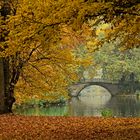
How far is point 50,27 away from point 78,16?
101cm

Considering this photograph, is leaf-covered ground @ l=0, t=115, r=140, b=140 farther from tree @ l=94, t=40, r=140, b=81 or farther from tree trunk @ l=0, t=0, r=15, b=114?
tree @ l=94, t=40, r=140, b=81

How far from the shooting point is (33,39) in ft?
33.6

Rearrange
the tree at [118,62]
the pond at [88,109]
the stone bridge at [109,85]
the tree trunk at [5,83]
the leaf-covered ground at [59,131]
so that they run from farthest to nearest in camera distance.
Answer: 1. the stone bridge at [109,85]
2. the tree at [118,62]
3. the pond at [88,109]
4. the tree trunk at [5,83]
5. the leaf-covered ground at [59,131]

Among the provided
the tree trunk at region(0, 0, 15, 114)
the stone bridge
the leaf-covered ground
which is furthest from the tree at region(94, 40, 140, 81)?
the leaf-covered ground

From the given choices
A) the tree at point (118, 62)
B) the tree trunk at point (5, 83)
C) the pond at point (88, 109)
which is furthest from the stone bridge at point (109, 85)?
the tree trunk at point (5, 83)

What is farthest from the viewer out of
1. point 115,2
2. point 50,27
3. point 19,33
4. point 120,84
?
point 120,84

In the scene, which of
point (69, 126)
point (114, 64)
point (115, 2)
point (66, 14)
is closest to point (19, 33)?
point (66, 14)

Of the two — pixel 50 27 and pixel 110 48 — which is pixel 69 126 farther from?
pixel 110 48

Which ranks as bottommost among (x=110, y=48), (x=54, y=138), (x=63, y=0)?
(x=54, y=138)

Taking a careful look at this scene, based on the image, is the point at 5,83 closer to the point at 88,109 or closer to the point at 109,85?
the point at 88,109

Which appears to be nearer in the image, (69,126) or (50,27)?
(50,27)

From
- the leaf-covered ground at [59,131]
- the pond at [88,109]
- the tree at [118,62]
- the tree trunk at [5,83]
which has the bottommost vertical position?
the pond at [88,109]

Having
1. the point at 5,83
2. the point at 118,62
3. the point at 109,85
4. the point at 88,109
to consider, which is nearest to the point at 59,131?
the point at 5,83

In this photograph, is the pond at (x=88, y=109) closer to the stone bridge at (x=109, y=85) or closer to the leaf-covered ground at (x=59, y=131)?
the leaf-covered ground at (x=59, y=131)
